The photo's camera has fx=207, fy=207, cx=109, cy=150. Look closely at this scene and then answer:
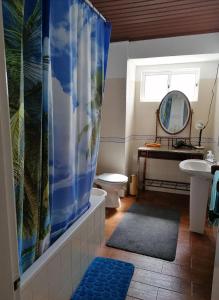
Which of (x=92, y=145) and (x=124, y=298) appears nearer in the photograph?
(x=124, y=298)

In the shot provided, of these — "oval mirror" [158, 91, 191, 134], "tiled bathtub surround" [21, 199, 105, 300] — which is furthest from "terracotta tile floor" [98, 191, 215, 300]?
"oval mirror" [158, 91, 191, 134]

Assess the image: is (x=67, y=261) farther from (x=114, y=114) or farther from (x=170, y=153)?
(x=114, y=114)

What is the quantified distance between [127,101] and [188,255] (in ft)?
6.99

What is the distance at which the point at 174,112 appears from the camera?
3.24 m

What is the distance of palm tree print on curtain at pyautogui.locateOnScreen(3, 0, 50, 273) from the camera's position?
0.79 metres

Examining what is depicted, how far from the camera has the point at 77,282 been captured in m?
1.52

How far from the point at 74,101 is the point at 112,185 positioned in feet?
5.08

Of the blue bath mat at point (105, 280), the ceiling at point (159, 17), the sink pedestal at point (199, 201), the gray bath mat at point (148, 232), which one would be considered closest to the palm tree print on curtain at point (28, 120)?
the blue bath mat at point (105, 280)

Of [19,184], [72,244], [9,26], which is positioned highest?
[9,26]

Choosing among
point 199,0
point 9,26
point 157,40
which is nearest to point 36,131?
point 9,26

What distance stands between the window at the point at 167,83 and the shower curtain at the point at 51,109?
1.85 metres

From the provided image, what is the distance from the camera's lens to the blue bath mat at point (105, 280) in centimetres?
150

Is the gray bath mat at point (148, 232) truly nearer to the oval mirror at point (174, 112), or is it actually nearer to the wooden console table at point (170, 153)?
the wooden console table at point (170, 153)

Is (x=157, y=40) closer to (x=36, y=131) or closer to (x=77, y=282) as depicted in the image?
(x=36, y=131)
